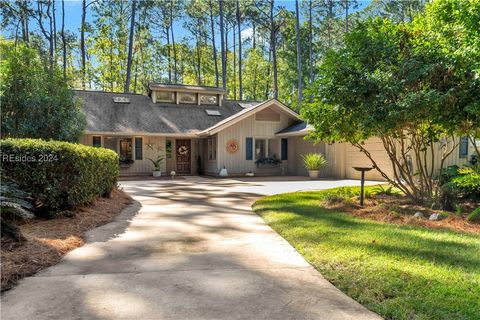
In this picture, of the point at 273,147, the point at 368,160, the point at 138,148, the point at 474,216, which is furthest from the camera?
the point at 273,147

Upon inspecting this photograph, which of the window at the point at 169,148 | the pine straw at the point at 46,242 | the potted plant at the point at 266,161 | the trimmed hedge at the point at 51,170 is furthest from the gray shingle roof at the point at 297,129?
the trimmed hedge at the point at 51,170

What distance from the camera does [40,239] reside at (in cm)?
466

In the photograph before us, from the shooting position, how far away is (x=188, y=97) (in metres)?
22.6

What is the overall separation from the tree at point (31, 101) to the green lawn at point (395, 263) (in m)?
7.78

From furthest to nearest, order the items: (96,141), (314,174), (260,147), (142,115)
Answer: (260,147), (142,115), (96,141), (314,174)

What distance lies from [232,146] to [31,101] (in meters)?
10.6

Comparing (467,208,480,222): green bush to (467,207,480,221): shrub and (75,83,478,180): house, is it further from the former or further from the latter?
(75,83,478,180): house

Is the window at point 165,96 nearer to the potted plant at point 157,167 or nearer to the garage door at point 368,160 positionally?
the potted plant at point 157,167

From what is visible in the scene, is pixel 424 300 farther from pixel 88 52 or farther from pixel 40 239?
pixel 88 52

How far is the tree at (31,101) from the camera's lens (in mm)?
10141

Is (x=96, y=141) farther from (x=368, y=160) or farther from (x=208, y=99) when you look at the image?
(x=368, y=160)

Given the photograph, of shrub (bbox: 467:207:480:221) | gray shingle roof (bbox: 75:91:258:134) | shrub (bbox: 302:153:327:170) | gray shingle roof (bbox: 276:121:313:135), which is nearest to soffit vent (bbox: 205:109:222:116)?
gray shingle roof (bbox: 75:91:258:134)

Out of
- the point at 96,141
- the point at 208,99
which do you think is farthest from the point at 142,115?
the point at 208,99

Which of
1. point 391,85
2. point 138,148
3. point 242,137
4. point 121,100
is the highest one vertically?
point 121,100
